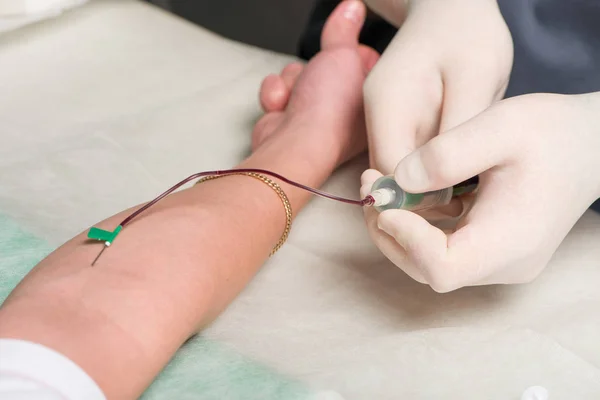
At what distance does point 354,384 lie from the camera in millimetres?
584

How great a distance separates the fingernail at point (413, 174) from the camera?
1.88ft

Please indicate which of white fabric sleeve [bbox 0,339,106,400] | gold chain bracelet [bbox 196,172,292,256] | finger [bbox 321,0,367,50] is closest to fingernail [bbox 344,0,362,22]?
finger [bbox 321,0,367,50]

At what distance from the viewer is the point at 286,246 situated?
0.77 metres

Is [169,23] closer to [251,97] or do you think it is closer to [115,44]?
[115,44]

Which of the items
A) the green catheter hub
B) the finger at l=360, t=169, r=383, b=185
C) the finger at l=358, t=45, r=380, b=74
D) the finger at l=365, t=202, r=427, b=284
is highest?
the finger at l=360, t=169, r=383, b=185

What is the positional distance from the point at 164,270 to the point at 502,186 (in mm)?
318

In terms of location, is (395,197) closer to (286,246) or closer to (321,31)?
(286,246)

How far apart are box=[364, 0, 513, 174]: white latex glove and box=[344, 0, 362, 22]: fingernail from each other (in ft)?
0.76

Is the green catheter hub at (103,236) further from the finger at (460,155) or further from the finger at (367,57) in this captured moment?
the finger at (367,57)

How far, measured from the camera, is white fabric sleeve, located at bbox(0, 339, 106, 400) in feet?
1.47

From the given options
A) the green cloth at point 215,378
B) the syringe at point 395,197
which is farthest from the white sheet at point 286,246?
the syringe at point 395,197

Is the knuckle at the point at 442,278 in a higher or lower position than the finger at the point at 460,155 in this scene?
lower

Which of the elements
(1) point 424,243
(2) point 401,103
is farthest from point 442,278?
(2) point 401,103

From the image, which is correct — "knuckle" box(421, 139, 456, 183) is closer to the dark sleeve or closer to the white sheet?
the white sheet
